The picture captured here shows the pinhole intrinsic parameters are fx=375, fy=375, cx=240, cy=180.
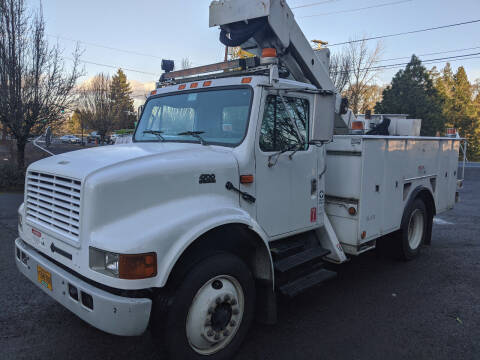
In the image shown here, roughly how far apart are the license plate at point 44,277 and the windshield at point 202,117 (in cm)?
162

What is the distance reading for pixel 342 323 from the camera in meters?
3.89

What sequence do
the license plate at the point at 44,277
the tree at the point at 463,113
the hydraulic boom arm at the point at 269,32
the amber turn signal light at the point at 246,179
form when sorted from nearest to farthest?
the license plate at the point at 44,277
the amber turn signal light at the point at 246,179
the hydraulic boom arm at the point at 269,32
the tree at the point at 463,113

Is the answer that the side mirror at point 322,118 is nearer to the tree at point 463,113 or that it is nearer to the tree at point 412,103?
the tree at point 412,103

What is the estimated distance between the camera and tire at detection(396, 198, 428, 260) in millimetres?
5525

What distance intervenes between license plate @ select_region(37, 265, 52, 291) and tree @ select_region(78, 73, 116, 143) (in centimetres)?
3444

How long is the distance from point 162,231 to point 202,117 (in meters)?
1.49

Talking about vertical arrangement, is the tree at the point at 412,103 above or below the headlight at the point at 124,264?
above

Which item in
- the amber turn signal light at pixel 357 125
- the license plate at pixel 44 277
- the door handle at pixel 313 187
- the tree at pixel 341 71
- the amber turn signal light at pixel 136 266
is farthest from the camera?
the tree at pixel 341 71

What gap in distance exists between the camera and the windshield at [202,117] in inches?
137

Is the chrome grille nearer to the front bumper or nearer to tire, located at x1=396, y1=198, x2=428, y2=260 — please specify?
the front bumper

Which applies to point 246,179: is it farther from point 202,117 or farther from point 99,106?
point 99,106

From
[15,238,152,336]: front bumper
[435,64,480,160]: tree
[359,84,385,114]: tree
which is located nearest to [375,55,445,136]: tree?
[359,84,385,114]: tree

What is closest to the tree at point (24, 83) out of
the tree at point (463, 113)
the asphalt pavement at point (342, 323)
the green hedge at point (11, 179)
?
the green hedge at point (11, 179)

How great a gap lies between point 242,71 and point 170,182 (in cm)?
151
